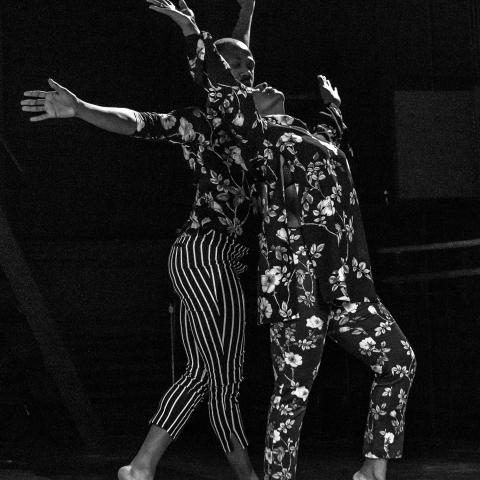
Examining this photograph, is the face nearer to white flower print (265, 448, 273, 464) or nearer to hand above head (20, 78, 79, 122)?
hand above head (20, 78, 79, 122)

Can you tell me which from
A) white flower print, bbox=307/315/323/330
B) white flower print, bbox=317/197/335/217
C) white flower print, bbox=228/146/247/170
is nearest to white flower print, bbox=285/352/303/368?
white flower print, bbox=307/315/323/330

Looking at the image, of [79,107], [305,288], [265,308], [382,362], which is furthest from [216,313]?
[79,107]

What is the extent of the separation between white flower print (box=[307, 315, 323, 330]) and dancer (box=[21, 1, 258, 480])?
0.50m

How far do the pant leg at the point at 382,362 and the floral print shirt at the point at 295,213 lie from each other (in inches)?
3.2

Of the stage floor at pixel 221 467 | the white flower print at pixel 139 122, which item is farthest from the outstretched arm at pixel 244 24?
the stage floor at pixel 221 467

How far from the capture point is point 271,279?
13.2 ft

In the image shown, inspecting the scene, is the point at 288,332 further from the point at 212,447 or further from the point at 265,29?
the point at 265,29

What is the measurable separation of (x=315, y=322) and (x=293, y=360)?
16 cm

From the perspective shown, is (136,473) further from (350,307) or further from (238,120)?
(238,120)

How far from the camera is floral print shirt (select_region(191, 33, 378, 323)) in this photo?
13.1ft

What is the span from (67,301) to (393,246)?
6.72 feet

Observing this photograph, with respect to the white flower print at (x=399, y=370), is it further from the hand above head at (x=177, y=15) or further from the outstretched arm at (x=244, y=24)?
the outstretched arm at (x=244, y=24)

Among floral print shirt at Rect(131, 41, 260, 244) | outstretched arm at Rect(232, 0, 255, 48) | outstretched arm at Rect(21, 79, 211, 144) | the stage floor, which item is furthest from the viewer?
the stage floor

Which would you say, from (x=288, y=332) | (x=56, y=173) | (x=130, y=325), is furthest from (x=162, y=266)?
(x=288, y=332)
